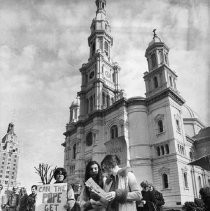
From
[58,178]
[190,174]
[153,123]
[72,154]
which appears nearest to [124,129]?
[153,123]

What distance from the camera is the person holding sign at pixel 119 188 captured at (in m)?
3.35

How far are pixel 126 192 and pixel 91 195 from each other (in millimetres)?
553

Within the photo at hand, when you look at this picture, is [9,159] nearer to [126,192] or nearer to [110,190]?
[110,190]

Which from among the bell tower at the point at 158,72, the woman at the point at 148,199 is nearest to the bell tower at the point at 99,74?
the bell tower at the point at 158,72

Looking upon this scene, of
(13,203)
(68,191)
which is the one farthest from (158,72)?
(68,191)

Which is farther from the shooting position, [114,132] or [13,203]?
[114,132]

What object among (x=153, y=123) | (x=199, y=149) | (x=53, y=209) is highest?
(x=153, y=123)

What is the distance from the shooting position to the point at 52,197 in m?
5.11

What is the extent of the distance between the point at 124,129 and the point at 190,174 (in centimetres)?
1034

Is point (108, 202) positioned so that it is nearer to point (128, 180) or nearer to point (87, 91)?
point (128, 180)

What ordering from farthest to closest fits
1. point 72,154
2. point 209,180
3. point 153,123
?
point 72,154, point 209,180, point 153,123

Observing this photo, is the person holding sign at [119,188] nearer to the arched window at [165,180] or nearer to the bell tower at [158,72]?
the arched window at [165,180]

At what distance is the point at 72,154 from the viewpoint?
132 ft

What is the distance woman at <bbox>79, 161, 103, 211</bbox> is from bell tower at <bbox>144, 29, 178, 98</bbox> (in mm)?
27744
